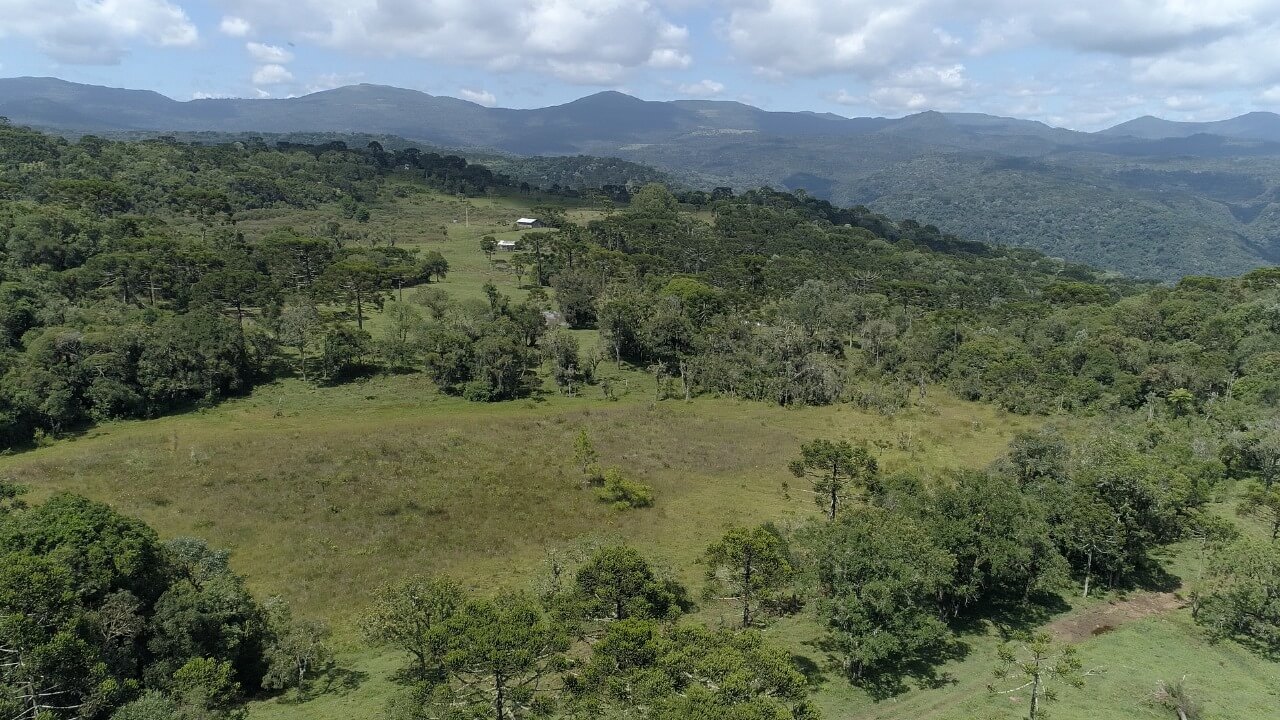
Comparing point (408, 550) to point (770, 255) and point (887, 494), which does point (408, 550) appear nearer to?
point (887, 494)

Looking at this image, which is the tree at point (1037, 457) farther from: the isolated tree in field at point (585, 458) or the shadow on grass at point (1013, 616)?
the isolated tree in field at point (585, 458)

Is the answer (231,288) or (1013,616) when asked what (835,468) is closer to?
(1013,616)

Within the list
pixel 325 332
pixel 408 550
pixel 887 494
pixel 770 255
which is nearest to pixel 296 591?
pixel 408 550

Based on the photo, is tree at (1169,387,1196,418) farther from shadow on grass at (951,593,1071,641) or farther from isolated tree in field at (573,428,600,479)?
isolated tree in field at (573,428,600,479)

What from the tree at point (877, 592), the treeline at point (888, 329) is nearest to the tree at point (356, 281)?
the treeline at point (888, 329)

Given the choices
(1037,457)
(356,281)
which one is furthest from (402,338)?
(1037,457)

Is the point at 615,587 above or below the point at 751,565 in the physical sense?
above
